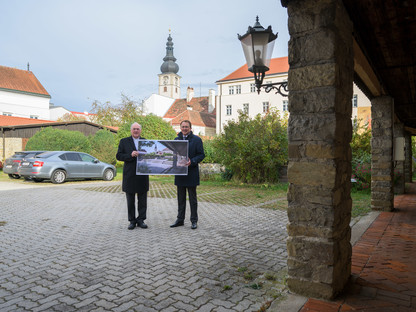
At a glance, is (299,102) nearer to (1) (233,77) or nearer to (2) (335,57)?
(2) (335,57)

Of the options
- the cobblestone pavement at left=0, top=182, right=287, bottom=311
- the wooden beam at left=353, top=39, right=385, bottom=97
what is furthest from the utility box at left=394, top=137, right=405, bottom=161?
the cobblestone pavement at left=0, top=182, right=287, bottom=311

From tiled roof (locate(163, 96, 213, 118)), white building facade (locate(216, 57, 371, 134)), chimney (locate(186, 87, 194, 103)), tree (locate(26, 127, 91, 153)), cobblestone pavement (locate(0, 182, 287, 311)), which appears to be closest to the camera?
cobblestone pavement (locate(0, 182, 287, 311))

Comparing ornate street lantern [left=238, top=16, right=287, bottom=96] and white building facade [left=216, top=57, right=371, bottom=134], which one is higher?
white building facade [left=216, top=57, right=371, bottom=134]

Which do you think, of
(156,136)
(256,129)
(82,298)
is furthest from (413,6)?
(156,136)

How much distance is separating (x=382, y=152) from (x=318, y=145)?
225 inches

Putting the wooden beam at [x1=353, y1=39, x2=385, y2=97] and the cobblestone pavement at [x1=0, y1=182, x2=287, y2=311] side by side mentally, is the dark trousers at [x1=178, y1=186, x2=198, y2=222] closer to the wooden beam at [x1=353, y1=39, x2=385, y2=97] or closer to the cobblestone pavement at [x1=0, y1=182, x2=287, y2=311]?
the cobblestone pavement at [x1=0, y1=182, x2=287, y2=311]

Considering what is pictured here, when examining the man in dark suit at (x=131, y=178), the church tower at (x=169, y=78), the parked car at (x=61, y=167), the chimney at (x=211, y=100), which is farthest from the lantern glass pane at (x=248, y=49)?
the church tower at (x=169, y=78)

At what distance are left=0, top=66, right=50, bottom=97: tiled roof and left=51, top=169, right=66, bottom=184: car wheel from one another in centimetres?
3458

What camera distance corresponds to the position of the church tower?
309 feet

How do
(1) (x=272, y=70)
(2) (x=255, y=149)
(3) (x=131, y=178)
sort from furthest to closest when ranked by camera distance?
(1) (x=272, y=70)
(2) (x=255, y=149)
(3) (x=131, y=178)

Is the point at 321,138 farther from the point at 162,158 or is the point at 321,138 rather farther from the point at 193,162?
the point at 162,158

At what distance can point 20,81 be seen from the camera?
44625 millimetres

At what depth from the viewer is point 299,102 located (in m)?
3.14

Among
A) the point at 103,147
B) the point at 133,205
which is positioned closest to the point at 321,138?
the point at 133,205
